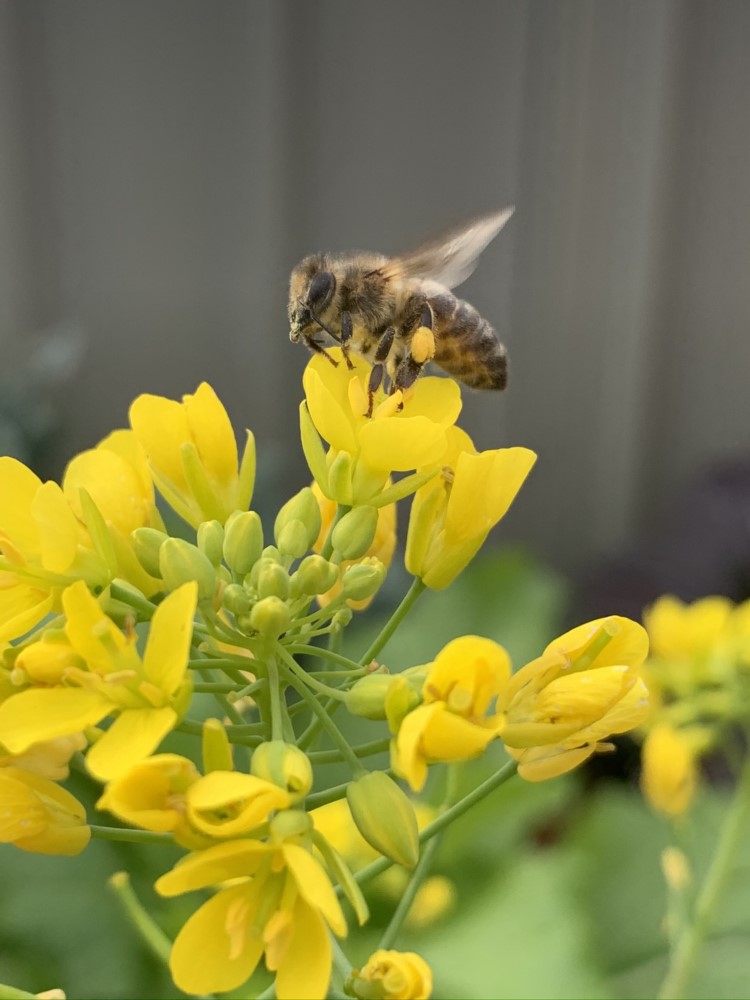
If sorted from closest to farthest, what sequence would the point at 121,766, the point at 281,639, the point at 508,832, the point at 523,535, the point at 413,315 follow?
the point at 121,766 → the point at 281,639 → the point at 413,315 → the point at 508,832 → the point at 523,535

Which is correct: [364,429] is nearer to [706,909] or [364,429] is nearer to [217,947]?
[217,947]

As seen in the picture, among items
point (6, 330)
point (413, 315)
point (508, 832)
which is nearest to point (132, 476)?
point (413, 315)

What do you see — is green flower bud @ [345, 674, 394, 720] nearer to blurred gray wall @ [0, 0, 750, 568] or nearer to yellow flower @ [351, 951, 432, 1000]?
yellow flower @ [351, 951, 432, 1000]

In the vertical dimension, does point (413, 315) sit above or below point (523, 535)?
above

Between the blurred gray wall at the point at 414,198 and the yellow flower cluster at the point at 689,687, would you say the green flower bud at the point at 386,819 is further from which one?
the blurred gray wall at the point at 414,198

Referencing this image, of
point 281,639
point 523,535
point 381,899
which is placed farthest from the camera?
point 523,535

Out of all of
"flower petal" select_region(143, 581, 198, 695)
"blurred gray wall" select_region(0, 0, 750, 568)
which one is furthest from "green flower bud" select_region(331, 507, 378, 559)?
"blurred gray wall" select_region(0, 0, 750, 568)

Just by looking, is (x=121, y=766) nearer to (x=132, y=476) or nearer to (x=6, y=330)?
(x=132, y=476)
